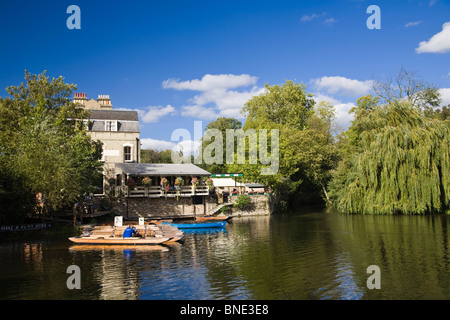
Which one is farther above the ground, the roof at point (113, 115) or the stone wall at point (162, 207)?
Answer: the roof at point (113, 115)

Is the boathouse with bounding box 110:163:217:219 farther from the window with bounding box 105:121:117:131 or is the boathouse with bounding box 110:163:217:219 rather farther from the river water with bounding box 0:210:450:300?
the river water with bounding box 0:210:450:300

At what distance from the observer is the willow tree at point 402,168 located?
3500 centimetres

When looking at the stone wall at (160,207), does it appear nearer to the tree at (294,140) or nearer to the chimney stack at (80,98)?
the tree at (294,140)

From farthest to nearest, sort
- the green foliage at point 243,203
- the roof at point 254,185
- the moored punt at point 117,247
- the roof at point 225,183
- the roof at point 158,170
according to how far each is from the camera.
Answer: the roof at point 254,185, the roof at point 225,183, the green foliage at point 243,203, the roof at point 158,170, the moored punt at point 117,247

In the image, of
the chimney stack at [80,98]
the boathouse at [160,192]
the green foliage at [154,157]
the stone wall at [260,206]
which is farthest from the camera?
the green foliage at [154,157]

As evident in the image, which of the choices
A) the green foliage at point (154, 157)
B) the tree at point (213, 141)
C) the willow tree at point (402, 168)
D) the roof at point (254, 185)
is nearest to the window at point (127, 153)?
the roof at point (254, 185)

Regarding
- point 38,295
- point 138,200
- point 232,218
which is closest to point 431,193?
point 232,218

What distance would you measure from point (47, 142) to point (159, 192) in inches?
513

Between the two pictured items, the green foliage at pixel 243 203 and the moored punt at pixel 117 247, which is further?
the green foliage at pixel 243 203

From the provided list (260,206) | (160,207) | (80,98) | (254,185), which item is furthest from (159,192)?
(80,98)

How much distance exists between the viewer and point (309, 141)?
177 feet

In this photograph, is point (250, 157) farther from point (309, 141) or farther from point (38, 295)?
point (38, 295)

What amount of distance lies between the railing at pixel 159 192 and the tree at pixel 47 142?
13.6 ft

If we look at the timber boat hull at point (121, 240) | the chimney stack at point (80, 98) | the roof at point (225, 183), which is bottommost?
the timber boat hull at point (121, 240)
